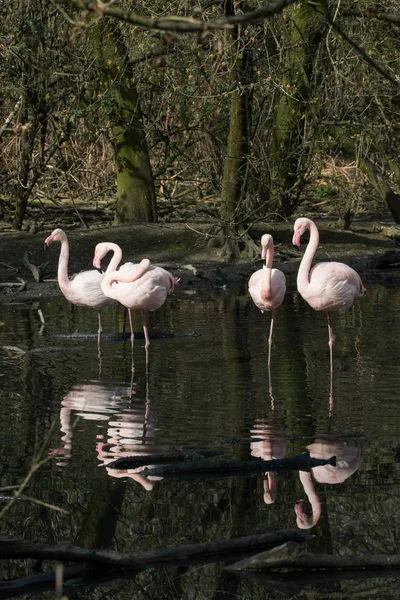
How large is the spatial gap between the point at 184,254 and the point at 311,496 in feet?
36.8

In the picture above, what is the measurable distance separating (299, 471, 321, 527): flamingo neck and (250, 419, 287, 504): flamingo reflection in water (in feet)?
0.57

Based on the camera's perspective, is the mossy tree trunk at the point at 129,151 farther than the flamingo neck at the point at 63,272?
Yes

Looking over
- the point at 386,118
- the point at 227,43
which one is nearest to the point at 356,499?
the point at 227,43

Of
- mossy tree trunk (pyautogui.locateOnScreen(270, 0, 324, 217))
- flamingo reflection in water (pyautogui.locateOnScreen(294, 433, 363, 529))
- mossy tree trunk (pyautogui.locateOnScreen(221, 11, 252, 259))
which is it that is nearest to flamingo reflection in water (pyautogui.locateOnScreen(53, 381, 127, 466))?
flamingo reflection in water (pyautogui.locateOnScreen(294, 433, 363, 529))

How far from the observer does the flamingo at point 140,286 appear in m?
10.5

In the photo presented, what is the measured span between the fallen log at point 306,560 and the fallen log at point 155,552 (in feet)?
0.69

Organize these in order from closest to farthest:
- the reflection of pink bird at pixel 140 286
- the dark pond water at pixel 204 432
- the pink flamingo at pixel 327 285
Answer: the dark pond water at pixel 204 432 < the pink flamingo at pixel 327 285 < the reflection of pink bird at pixel 140 286

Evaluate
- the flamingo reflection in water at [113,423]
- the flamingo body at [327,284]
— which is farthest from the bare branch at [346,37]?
the flamingo body at [327,284]

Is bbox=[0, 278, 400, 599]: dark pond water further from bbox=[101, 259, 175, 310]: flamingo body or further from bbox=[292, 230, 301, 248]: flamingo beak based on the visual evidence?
bbox=[292, 230, 301, 248]: flamingo beak

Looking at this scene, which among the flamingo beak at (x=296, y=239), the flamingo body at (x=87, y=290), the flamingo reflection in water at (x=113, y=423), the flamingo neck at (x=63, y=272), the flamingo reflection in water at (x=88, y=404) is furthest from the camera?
the flamingo neck at (x=63, y=272)

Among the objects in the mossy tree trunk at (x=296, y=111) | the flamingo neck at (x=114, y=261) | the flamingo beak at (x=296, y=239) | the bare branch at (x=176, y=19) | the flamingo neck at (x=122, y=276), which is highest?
the mossy tree trunk at (x=296, y=111)

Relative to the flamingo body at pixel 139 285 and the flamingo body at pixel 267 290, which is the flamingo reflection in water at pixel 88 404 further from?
the flamingo body at pixel 267 290

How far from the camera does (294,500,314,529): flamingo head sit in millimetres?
5586

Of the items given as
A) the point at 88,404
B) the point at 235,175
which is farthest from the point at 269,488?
the point at 235,175
